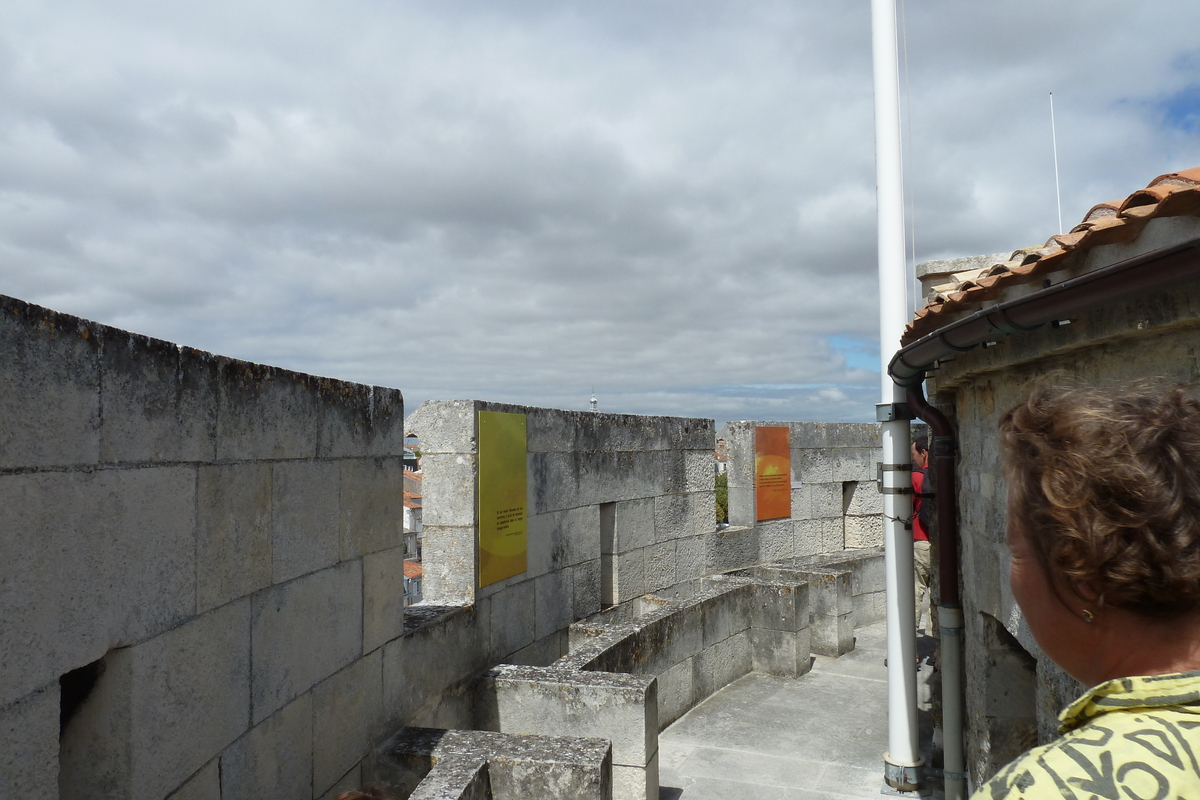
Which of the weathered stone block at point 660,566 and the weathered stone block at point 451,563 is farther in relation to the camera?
the weathered stone block at point 660,566

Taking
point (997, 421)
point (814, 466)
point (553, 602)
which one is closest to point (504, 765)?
point (997, 421)

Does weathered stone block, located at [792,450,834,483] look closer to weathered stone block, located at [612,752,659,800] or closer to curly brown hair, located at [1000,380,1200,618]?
weathered stone block, located at [612,752,659,800]

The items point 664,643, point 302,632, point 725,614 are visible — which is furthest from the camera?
point 725,614

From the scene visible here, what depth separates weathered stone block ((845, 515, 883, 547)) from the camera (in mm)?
10430

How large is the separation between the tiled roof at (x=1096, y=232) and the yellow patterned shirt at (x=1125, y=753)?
142 cm

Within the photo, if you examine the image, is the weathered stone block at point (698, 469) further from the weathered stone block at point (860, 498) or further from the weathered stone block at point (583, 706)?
the weathered stone block at point (583, 706)

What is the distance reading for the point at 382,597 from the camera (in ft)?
12.9

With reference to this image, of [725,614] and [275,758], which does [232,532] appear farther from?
[725,614]

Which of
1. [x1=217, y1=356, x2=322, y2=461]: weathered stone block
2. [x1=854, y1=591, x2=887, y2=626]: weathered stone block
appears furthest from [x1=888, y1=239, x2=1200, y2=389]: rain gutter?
[x1=854, y1=591, x2=887, y2=626]: weathered stone block

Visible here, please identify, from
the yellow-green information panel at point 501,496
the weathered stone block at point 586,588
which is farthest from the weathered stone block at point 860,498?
the yellow-green information panel at point 501,496

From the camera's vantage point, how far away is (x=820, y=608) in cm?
793

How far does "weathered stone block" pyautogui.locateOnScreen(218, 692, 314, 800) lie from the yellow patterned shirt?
2.57 meters

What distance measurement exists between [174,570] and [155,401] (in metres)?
0.49

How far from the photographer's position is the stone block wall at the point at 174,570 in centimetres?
187
